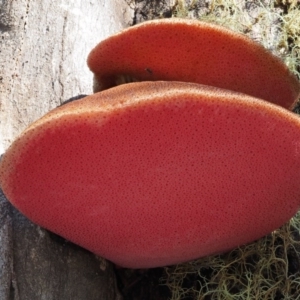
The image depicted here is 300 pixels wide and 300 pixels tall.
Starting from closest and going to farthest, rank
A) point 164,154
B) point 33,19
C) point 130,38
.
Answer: point 164,154 → point 130,38 → point 33,19

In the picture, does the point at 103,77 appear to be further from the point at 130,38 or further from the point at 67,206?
the point at 67,206

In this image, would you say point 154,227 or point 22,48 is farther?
point 22,48

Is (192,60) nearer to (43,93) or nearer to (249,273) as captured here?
(43,93)

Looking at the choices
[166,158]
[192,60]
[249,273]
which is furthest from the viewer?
[249,273]

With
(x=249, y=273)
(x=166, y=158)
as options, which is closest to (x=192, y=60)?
(x=166, y=158)

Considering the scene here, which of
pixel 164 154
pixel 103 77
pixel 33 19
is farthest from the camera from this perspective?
pixel 33 19

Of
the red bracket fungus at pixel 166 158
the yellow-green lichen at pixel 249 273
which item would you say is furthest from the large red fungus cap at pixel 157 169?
the yellow-green lichen at pixel 249 273

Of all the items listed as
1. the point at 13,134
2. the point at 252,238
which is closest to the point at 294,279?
the point at 252,238

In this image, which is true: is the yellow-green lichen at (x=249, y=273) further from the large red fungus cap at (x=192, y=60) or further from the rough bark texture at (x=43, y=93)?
the large red fungus cap at (x=192, y=60)
